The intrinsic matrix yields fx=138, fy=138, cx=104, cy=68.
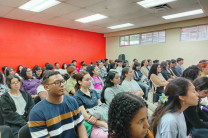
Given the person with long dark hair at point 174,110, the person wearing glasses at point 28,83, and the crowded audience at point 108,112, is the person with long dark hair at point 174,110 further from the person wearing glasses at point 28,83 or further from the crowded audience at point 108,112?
the person wearing glasses at point 28,83

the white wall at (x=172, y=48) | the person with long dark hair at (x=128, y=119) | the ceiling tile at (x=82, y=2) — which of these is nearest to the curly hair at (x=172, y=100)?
the person with long dark hair at (x=128, y=119)

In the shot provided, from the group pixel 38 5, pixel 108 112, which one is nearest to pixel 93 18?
pixel 38 5

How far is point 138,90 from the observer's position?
3115 mm

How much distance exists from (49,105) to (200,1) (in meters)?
4.84

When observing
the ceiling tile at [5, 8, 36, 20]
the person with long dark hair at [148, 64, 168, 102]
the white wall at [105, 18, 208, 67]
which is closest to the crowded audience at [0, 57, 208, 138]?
the person with long dark hair at [148, 64, 168, 102]

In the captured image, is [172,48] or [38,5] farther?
[172,48]

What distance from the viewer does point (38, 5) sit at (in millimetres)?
3914

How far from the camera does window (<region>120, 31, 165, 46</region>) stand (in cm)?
721

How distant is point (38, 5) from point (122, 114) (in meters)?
4.22

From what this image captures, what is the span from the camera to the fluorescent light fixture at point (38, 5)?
3656 millimetres

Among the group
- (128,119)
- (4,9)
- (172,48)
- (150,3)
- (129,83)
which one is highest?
(150,3)

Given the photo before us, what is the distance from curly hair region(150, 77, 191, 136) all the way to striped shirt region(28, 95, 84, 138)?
0.72 m

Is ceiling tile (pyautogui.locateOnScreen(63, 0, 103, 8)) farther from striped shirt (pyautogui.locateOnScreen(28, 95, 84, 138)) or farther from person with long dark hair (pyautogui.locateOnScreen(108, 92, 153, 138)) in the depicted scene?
person with long dark hair (pyautogui.locateOnScreen(108, 92, 153, 138))

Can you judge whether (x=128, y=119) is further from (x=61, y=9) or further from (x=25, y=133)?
(x=61, y=9)
